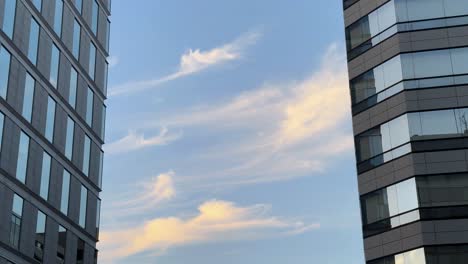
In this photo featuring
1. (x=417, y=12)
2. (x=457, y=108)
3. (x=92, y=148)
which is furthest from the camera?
(x=92, y=148)

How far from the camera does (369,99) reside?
48000 mm

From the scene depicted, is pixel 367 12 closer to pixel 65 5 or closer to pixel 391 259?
pixel 391 259

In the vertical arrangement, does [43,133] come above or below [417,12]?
below

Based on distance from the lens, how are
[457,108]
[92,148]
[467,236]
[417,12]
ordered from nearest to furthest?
[467,236], [457,108], [417,12], [92,148]

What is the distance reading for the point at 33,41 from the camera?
4697 cm

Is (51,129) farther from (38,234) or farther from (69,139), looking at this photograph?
(38,234)

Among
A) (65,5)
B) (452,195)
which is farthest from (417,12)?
(65,5)

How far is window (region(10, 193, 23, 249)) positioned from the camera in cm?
4162

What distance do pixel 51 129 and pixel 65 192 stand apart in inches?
179

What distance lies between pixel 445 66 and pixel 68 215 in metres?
26.9

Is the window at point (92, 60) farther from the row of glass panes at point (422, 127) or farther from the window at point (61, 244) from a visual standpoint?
the row of glass panes at point (422, 127)

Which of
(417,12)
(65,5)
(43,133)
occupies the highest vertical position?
(65,5)

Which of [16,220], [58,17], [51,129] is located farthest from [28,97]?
[58,17]

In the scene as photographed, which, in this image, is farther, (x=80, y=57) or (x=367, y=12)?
(x=80, y=57)
